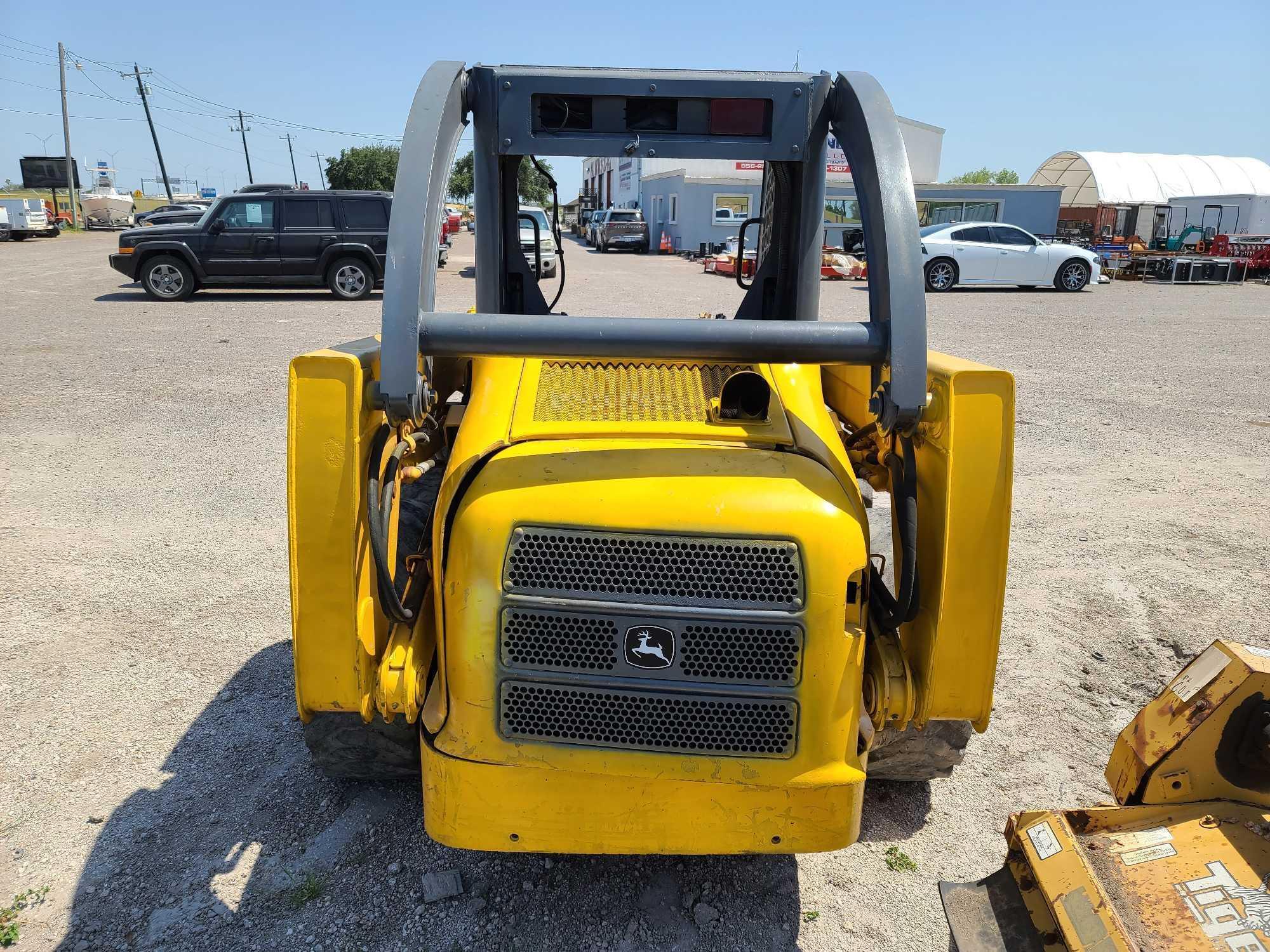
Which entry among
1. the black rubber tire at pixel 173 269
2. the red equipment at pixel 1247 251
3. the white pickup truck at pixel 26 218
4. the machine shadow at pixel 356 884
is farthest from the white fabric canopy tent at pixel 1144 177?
the machine shadow at pixel 356 884

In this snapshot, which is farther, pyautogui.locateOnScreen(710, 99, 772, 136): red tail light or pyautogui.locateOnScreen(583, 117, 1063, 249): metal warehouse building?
pyautogui.locateOnScreen(583, 117, 1063, 249): metal warehouse building

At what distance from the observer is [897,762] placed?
3016mm

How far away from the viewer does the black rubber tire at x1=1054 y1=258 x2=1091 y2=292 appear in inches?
840

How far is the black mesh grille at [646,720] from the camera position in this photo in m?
2.17

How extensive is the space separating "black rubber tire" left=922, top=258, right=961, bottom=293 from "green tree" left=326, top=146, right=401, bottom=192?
163 ft

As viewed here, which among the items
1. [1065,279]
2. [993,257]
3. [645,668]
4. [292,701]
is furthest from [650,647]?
[1065,279]

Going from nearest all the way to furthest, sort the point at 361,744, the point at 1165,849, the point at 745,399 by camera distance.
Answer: the point at 1165,849 → the point at 745,399 → the point at 361,744

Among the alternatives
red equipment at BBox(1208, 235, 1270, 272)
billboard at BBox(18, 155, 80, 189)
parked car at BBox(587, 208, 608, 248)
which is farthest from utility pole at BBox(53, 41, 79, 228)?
red equipment at BBox(1208, 235, 1270, 272)

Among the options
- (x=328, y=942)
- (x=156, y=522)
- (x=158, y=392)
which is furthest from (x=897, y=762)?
(x=158, y=392)

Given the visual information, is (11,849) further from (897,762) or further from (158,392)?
(158,392)

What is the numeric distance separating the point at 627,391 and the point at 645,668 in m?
0.94

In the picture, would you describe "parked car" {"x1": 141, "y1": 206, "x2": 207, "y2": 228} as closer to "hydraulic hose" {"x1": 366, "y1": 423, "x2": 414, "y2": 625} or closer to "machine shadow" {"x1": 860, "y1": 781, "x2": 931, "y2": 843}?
"hydraulic hose" {"x1": 366, "y1": 423, "x2": 414, "y2": 625}

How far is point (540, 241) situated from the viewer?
6.32 meters

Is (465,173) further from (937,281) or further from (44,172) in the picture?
(44,172)
